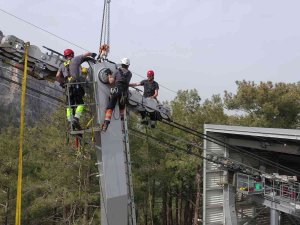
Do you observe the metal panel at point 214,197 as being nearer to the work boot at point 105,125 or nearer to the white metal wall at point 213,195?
the white metal wall at point 213,195

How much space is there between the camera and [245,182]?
14680 millimetres

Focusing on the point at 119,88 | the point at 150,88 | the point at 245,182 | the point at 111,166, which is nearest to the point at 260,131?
the point at 245,182

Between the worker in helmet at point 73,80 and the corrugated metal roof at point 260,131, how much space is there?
28.1 feet

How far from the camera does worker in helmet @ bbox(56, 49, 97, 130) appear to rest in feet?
19.7

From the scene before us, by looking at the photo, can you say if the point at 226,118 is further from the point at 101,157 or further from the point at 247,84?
the point at 101,157

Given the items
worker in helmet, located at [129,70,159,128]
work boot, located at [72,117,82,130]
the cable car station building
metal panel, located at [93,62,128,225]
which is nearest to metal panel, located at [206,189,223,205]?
the cable car station building

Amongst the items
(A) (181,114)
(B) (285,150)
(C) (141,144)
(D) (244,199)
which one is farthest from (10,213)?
(B) (285,150)

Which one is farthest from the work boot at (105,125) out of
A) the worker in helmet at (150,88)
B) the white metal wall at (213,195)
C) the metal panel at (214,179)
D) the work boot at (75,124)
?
the metal panel at (214,179)

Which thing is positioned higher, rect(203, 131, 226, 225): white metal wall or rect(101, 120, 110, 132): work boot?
rect(101, 120, 110, 132): work boot

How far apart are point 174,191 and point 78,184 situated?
13.3 meters

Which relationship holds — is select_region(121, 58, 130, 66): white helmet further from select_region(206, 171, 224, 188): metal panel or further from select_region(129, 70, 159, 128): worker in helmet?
select_region(206, 171, 224, 188): metal panel

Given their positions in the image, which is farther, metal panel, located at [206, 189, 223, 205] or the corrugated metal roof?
metal panel, located at [206, 189, 223, 205]

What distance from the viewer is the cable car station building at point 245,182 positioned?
13918 mm

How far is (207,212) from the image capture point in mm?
15406
